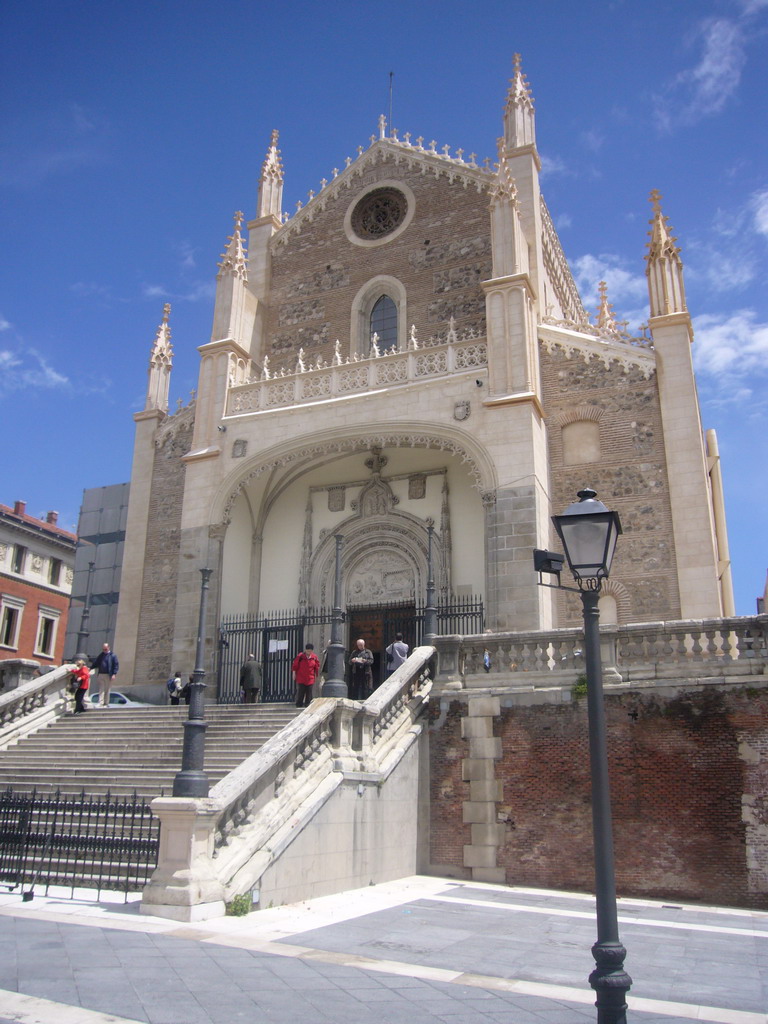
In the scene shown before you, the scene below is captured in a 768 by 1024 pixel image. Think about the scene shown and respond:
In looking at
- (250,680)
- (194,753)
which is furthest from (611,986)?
(250,680)

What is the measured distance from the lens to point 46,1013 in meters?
5.14

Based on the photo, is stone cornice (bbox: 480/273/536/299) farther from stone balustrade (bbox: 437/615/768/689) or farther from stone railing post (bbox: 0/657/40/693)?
stone railing post (bbox: 0/657/40/693)

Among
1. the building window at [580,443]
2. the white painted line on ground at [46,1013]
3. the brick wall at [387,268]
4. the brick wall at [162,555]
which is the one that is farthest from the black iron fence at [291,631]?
the white painted line on ground at [46,1013]

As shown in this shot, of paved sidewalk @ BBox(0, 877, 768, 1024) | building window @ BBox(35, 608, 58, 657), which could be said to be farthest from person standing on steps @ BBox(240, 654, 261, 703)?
building window @ BBox(35, 608, 58, 657)

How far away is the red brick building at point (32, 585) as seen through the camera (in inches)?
1521

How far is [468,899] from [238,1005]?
5.85 m

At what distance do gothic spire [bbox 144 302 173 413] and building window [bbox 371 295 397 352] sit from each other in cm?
644

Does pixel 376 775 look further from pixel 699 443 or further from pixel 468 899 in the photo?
pixel 699 443

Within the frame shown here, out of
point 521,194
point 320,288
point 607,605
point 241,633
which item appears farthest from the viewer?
point 320,288

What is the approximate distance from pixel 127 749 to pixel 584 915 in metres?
8.01

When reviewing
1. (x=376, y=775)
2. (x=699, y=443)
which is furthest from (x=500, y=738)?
(x=699, y=443)

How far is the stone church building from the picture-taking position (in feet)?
60.3

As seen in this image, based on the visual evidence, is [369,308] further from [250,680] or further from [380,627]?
[250,680]

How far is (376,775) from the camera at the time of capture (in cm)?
1195
